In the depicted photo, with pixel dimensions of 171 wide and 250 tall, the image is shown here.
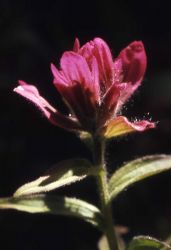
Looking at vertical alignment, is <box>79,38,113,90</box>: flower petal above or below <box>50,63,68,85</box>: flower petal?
above

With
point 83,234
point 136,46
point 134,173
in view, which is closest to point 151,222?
point 83,234

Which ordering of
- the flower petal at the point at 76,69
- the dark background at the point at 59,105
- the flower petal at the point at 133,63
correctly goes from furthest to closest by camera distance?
the dark background at the point at 59,105, the flower petal at the point at 133,63, the flower petal at the point at 76,69

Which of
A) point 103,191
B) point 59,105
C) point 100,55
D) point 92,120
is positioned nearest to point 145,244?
point 103,191

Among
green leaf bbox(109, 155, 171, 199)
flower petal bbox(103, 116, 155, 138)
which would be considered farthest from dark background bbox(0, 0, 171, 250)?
flower petal bbox(103, 116, 155, 138)

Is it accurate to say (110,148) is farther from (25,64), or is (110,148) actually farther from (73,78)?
(73,78)

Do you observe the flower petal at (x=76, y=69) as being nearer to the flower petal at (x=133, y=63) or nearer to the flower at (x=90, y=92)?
the flower at (x=90, y=92)

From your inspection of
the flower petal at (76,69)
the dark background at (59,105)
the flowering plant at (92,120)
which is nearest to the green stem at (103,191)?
the flowering plant at (92,120)

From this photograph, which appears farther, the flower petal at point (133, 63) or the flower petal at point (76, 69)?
the flower petal at point (133, 63)

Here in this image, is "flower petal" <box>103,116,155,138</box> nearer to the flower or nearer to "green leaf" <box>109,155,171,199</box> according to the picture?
the flower
